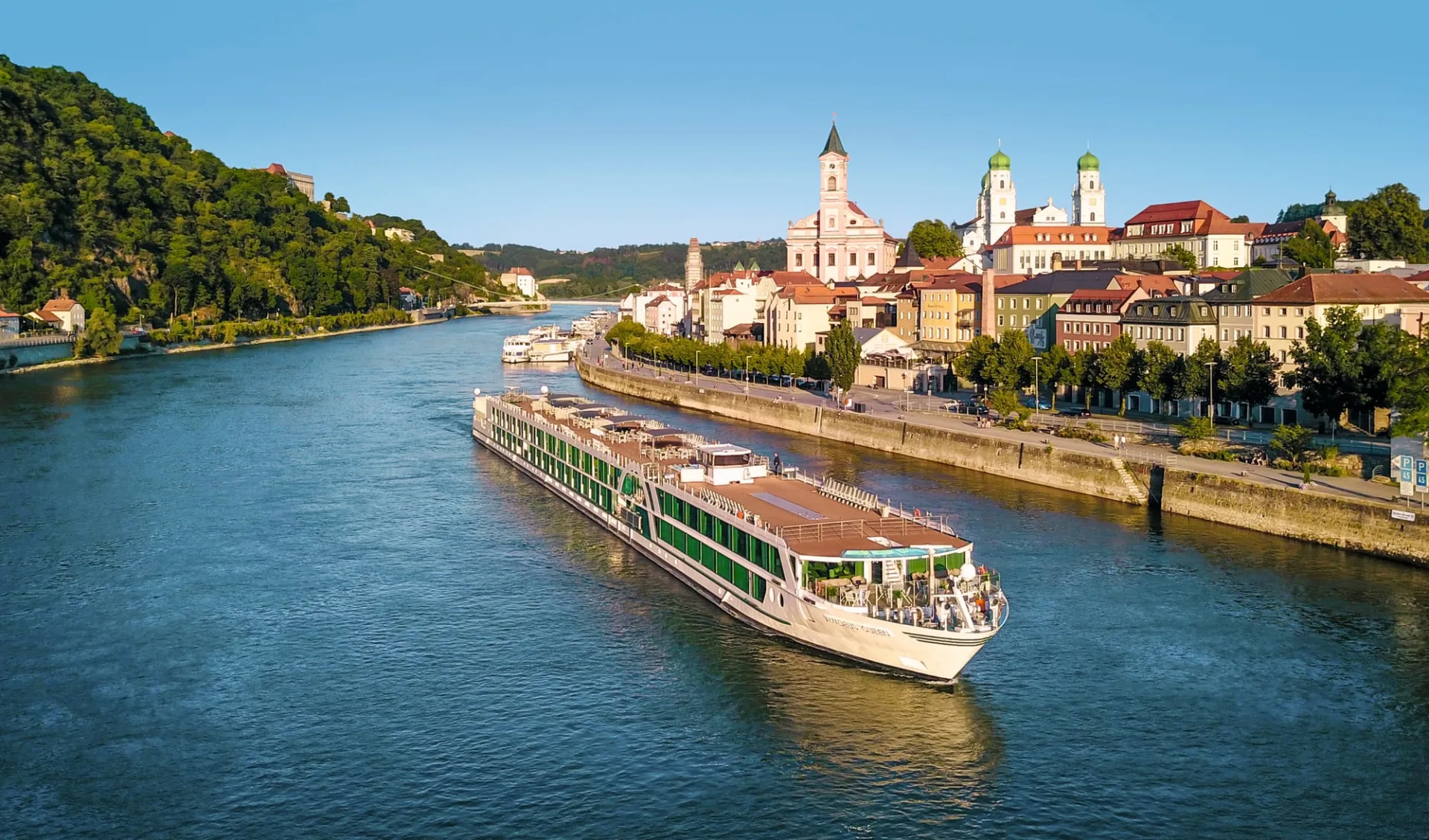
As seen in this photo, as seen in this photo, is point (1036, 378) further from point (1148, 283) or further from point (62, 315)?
point (62, 315)

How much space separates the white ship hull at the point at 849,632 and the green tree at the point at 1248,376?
29.1 meters

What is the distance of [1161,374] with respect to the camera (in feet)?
187

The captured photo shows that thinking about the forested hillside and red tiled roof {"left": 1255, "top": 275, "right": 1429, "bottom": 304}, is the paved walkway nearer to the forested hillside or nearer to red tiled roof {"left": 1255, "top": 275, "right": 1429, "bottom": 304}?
red tiled roof {"left": 1255, "top": 275, "right": 1429, "bottom": 304}

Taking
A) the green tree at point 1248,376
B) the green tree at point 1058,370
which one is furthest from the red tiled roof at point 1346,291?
the green tree at point 1058,370

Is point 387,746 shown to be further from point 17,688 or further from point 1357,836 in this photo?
point 1357,836

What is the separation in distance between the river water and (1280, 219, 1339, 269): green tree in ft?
179

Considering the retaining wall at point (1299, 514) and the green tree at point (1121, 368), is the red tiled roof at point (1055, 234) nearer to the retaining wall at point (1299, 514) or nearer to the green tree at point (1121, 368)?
the green tree at point (1121, 368)

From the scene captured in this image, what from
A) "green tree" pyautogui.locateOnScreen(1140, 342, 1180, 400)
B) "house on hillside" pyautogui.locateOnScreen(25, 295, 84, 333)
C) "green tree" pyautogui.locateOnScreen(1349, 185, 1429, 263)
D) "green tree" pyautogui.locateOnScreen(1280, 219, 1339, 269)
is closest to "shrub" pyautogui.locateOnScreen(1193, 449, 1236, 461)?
"green tree" pyautogui.locateOnScreen(1140, 342, 1180, 400)

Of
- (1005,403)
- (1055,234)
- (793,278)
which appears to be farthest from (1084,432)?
(793,278)

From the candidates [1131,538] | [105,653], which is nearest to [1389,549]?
[1131,538]

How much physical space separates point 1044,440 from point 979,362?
16432mm

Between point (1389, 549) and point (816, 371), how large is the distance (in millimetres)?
46127

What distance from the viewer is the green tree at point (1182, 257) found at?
95.8 m

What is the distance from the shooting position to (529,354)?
399 feet
